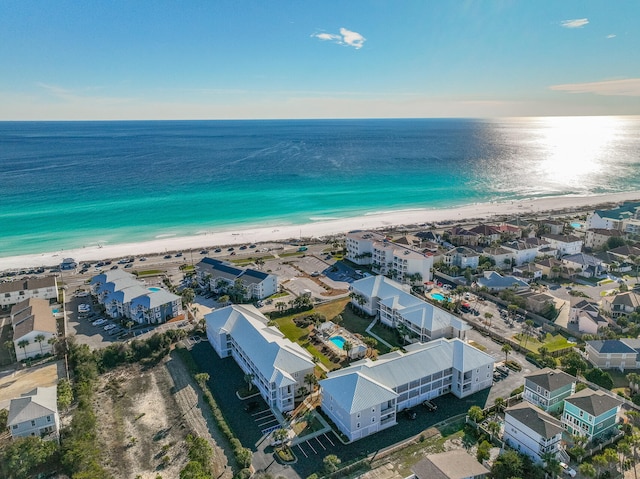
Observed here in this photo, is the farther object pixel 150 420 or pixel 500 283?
pixel 500 283

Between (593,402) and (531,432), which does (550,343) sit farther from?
(531,432)

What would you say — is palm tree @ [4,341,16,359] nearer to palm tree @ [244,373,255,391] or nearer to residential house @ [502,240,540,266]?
palm tree @ [244,373,255,391]

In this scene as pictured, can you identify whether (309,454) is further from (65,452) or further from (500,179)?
(500,179)

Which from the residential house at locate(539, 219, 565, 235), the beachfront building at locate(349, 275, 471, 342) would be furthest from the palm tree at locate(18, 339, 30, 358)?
the residential house at locate(539, 219, 565, 235)

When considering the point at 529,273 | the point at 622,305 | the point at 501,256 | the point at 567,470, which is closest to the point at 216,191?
the point at 501,256

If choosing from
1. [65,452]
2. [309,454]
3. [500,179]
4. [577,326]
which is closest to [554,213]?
[500,179]
